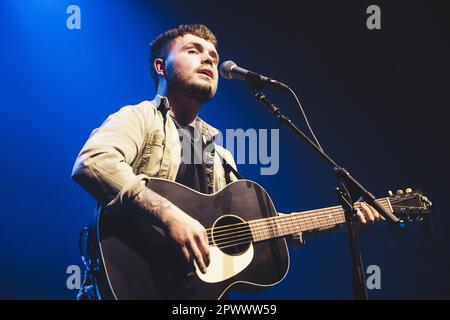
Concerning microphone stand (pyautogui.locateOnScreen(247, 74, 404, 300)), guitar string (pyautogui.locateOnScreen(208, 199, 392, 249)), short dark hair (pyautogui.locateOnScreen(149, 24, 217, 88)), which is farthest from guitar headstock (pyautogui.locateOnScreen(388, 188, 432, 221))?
short dark hair (pyautogui.locateOnScreen(149, 24, 217, 88))

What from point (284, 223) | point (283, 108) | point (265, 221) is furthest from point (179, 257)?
point (283, 108)

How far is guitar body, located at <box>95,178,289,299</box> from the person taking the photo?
1.66 m

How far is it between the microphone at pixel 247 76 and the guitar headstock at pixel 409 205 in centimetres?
114

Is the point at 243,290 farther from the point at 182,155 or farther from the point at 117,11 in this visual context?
the point at 117,11

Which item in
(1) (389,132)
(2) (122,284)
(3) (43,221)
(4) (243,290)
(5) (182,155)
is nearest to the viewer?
(2) (122,284)

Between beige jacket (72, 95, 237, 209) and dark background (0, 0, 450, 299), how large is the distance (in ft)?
3.80

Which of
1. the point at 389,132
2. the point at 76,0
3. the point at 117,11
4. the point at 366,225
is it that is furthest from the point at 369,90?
the point at 76,0

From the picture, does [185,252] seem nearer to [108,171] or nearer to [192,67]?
[108,171]

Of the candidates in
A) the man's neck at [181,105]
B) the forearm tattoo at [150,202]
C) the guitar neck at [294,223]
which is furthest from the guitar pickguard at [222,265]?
the man's neck at [181,105]

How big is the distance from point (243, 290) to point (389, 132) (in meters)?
2.50

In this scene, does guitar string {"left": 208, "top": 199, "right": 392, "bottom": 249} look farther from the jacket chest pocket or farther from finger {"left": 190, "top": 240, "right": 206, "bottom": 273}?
the jacket chest pocket

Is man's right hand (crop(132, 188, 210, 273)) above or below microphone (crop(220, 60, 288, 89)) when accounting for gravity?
below

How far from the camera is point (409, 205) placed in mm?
2639

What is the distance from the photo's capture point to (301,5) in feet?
→ 12.7
